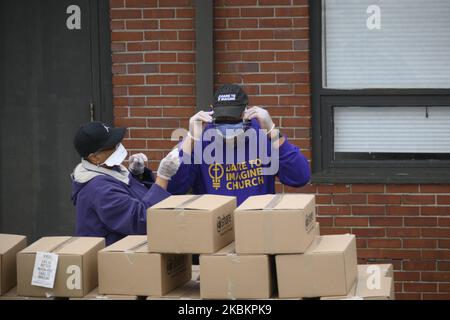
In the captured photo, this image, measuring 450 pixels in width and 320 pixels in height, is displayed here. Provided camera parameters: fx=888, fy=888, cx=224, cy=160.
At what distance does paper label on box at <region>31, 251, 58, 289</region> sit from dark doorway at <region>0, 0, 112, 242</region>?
115 inches

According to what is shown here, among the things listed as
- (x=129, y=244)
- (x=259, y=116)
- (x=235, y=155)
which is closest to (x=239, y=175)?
(x=235, y=155)

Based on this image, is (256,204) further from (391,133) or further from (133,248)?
(391,133)

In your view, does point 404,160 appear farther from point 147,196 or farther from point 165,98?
point 147,196

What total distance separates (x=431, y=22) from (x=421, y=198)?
133 centimetres

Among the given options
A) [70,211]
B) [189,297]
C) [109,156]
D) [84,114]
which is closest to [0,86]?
[84,114]

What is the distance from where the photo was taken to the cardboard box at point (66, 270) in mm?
4035

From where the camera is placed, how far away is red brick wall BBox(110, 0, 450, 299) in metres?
6.57

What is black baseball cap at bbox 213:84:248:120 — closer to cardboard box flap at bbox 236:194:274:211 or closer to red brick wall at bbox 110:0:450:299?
cardboard box flap at bbox 236:194:274:211

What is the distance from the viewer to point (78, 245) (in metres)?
4.23

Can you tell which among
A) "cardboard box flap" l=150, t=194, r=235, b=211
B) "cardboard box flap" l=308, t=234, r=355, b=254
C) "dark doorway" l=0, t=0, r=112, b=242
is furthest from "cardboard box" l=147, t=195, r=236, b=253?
"dark doorway" l=0, t=0, r=112, b=242

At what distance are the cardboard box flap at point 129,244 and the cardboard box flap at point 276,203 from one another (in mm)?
531

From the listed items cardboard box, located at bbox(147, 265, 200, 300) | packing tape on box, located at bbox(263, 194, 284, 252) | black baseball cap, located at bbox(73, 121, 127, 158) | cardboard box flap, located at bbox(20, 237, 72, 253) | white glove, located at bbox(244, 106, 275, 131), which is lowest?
cardboard box, located at bbox(147, 265, 200, 300)

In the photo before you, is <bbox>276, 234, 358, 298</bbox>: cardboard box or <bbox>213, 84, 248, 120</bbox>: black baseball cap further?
<bbox>213, 84, 248, 120</bbox>: black baseball cap

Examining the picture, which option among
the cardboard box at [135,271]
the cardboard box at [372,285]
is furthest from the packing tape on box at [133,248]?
the cardboard box at [372,285]
